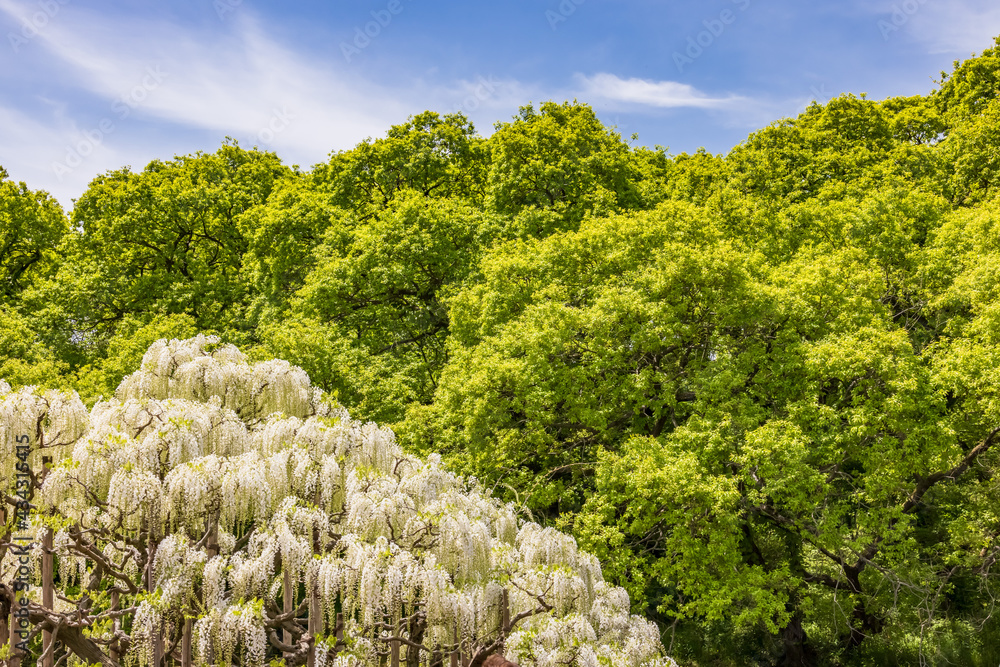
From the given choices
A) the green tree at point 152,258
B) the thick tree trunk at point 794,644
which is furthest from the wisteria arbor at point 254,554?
the green tree at point 152,258

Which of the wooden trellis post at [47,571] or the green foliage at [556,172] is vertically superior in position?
the green foliage at [556,172]

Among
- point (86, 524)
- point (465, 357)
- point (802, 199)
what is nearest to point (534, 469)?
point (465, 357)

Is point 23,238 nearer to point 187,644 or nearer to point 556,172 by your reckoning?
point 556,172

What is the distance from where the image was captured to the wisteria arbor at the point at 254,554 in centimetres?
847

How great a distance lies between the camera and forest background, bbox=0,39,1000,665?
14.4 m

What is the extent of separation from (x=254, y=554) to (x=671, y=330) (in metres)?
10.1

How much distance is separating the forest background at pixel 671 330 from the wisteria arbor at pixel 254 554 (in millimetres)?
2748

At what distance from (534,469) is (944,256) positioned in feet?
35.4

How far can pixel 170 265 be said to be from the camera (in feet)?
88.2

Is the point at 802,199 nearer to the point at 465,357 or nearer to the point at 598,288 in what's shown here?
the point at 598,288
